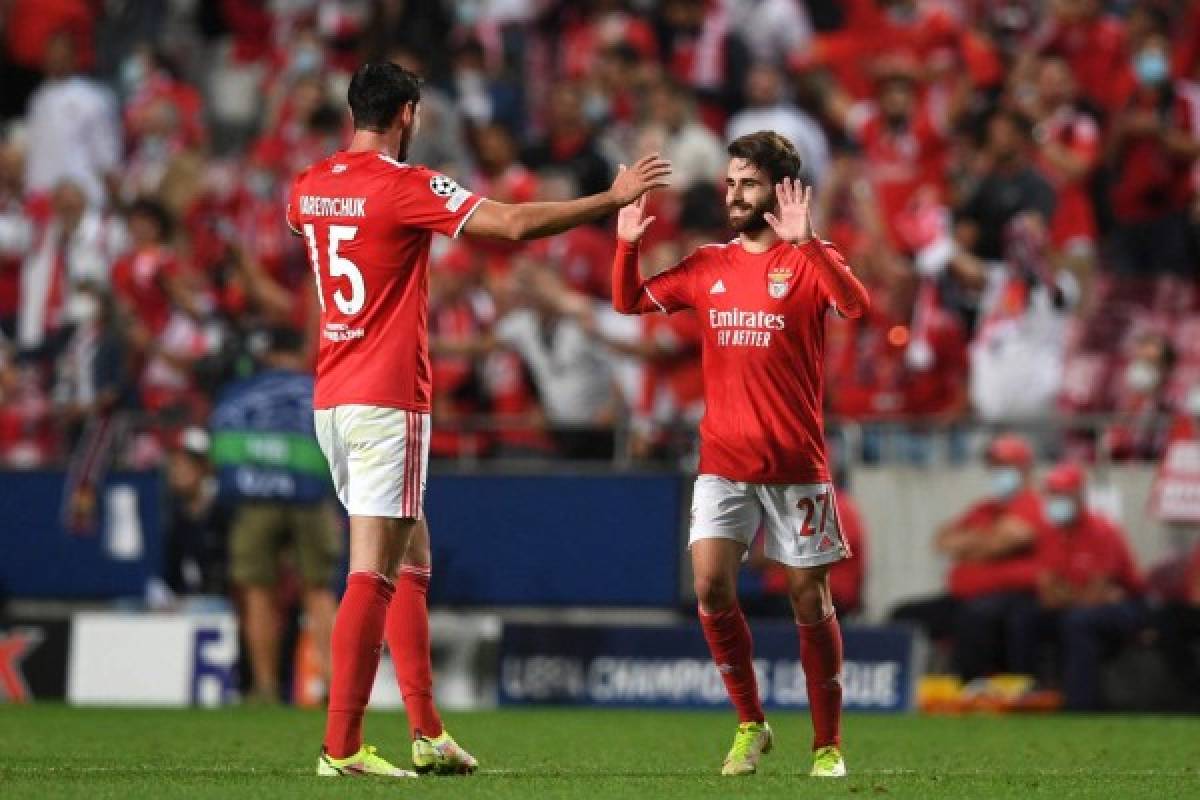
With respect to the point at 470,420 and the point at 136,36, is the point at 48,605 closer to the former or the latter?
the point at 470,420

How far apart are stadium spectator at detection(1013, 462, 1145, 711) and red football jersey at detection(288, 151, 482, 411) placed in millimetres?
7003

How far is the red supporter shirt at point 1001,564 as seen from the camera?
1518cm

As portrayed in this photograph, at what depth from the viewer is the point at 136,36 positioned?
24.2 meters

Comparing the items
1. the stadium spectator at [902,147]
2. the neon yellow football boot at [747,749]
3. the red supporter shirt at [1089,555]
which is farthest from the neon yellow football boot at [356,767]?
the stadium spectator at [902,147]

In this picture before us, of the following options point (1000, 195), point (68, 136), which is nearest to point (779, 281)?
point (1000, 195)

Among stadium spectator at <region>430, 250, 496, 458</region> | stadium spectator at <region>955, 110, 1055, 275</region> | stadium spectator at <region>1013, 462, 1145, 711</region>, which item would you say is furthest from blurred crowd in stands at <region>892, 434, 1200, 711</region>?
stadium spectator at <region>430, 250, 496, 458</region>

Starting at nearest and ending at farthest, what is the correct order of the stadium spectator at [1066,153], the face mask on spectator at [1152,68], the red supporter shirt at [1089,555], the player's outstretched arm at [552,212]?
the player's outstretched arm at [552,212], the red supporter shirt at [1089,555], the stadium spectator at [1066,153], the face mask on spectator at [1152,68]

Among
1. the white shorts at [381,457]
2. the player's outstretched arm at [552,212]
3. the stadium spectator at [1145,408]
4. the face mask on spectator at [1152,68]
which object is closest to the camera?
the player's outstretched arm at [552,212]

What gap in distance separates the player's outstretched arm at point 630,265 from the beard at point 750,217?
1.14 ft

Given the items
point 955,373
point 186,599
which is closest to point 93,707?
point 186,599

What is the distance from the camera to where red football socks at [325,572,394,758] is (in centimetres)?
831

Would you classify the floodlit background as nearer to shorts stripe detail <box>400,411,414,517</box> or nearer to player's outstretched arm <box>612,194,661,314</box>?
player's outstretched arm <box>612,194,661,314</box>

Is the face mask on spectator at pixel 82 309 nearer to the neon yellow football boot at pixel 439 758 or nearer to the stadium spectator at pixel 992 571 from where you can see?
the stadium spectator at pixel 992 571

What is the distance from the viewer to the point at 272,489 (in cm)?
1504
